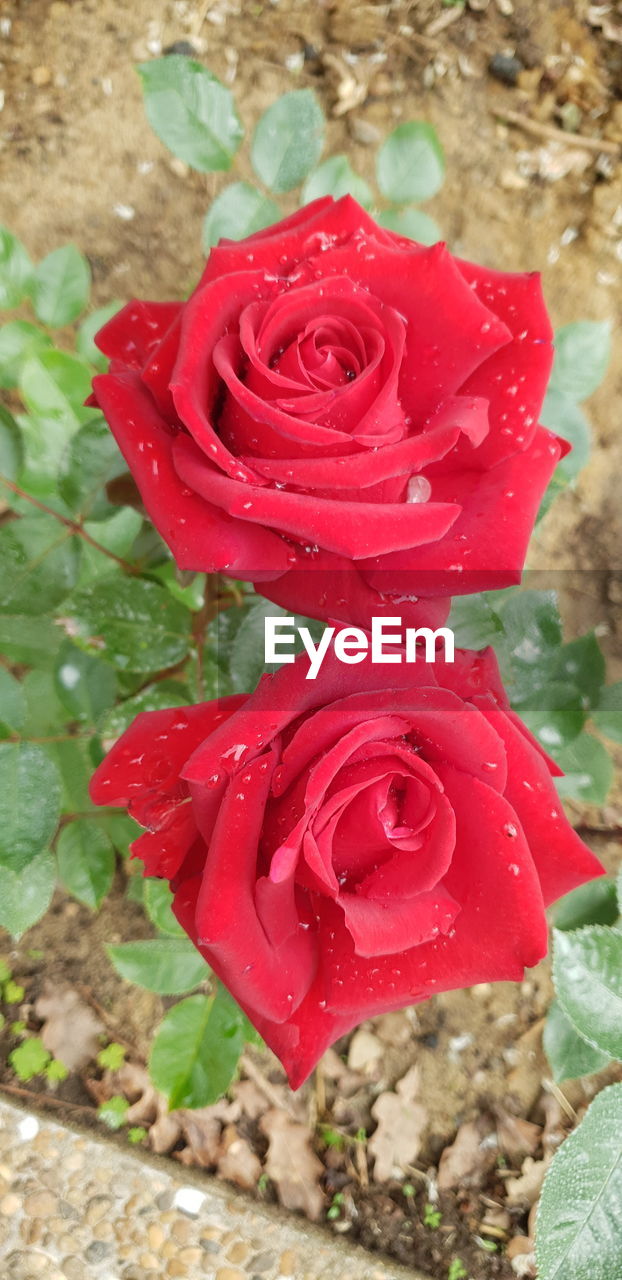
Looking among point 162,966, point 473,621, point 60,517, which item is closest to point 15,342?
point 60,517

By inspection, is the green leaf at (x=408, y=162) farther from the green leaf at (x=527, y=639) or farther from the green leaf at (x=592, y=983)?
the green leaf at (x=592, y=983)

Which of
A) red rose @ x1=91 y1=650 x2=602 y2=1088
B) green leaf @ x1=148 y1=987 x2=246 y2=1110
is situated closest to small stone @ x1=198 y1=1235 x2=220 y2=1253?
green leaf @ x1=148 y1=987 x2=246 y2=1110

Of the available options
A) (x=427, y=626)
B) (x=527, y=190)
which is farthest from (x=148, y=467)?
(x=527, y=190)

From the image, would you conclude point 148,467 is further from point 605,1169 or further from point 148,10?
point 148,10

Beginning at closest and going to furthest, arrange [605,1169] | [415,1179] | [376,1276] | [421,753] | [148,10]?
[421,753] → [605,1169] → [376,1276] → [415,1179] → [148,10]

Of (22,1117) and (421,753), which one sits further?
(22,1117)
